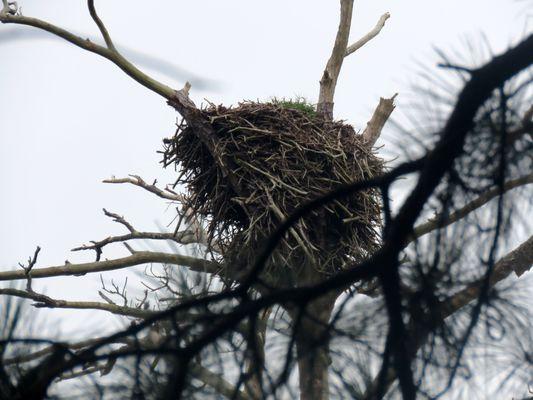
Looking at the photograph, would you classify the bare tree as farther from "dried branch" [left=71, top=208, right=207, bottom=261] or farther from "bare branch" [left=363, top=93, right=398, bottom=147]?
"bare branch" [left=363, top=93, right=398, bottom=147]

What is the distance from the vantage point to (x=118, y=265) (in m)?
5.25

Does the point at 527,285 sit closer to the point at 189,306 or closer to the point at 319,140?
the point at 189,306

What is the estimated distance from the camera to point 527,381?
2066 mm

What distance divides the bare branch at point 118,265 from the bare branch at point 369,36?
7.86 feet

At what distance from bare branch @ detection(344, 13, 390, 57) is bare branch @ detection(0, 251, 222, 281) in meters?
2.40

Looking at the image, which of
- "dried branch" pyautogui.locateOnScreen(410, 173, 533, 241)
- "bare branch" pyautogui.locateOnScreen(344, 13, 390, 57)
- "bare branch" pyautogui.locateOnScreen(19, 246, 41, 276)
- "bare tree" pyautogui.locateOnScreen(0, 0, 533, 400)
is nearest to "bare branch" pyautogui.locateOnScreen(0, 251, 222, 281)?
"bare branch" pyautogui.locateOnScreen(19, 246, 41, 276)

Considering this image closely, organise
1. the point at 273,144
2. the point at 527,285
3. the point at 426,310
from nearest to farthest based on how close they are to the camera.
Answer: the point at 426,310 < the point at 527,285 < the point at 273,144

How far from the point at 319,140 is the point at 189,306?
3054 mm

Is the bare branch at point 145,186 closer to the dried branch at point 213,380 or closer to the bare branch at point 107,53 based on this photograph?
the bare branch at point 107,53

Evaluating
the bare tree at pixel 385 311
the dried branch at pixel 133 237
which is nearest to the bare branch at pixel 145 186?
the dried branch at pixel 133 237

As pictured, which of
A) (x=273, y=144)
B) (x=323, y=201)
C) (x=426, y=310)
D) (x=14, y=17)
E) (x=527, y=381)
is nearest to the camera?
(x=323, y=201)

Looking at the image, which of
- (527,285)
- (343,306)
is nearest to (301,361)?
(343,306)

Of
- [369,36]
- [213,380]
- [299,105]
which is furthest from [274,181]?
[369,36]

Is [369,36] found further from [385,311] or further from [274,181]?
[385,311]
